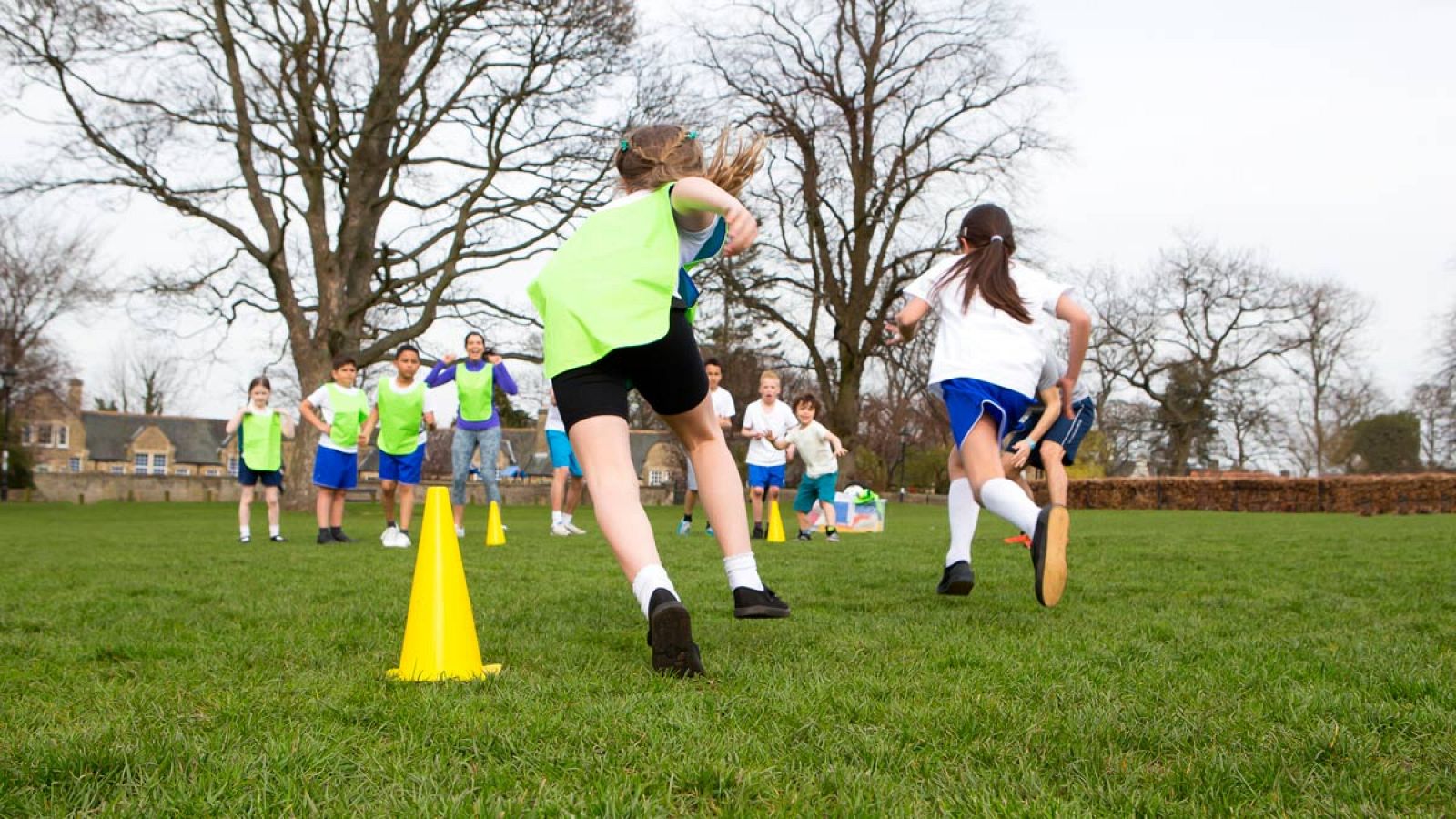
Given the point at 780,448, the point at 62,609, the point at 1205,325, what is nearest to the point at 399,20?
the point at 780,448

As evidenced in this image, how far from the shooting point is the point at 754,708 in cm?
273

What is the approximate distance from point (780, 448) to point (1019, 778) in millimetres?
10045

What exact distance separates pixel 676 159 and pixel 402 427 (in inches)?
298

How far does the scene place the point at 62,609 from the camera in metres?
5.10

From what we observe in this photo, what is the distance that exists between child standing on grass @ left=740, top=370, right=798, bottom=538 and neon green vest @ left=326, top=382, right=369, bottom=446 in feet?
13.3

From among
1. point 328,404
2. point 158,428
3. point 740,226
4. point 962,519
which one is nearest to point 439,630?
point 740,226

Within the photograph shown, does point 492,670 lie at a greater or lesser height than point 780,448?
lesser

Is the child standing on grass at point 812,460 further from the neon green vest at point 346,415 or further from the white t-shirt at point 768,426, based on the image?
the neon green vest at point 346,415

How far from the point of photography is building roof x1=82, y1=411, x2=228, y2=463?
78.6 metres

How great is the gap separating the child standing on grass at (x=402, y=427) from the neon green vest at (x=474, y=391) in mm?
500

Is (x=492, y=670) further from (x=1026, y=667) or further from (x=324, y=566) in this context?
(x=324, y=566)

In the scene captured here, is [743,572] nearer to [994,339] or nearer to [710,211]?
[710,211]

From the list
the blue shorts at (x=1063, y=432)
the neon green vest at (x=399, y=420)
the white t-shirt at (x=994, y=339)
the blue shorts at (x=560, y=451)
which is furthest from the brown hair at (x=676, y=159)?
the blue shorts at (x=560, y=451)

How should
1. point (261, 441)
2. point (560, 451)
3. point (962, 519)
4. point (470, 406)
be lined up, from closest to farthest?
point (962, 519) → point (470, 406) → point (261, 441) → point (560, 451)
